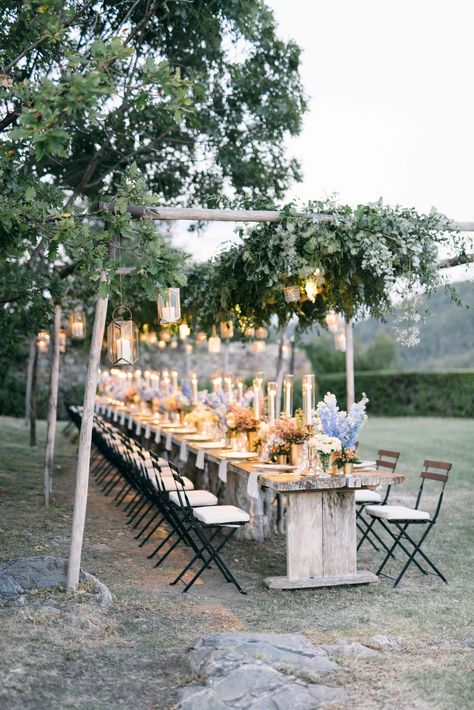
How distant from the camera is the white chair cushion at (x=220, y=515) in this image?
6.00m

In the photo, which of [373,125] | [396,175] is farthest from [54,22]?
[396,175]

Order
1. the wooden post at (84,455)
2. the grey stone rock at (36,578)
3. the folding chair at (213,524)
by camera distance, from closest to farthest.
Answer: the grey stone rock at (36,578) < the wooden post at (84,455) < the folding chair at (213,524)

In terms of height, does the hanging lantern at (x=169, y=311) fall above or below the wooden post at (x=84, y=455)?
above

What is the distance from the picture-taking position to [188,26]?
9.18 metres

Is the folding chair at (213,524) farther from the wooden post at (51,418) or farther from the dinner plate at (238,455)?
the wooden post at (51,418)

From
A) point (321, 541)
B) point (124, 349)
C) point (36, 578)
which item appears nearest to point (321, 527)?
point (321, 541)

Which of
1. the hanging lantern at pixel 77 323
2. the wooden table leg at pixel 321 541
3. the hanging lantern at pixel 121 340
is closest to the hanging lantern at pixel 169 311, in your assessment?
the hanging lantern at pixel 121 340

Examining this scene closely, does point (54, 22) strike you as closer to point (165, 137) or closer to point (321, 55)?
point (165, 137)

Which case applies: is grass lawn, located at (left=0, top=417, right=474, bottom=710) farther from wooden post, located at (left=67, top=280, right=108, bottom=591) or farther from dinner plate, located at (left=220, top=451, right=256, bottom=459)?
dinner plate, located at (left=220, top=451, right=256, bottom=459)

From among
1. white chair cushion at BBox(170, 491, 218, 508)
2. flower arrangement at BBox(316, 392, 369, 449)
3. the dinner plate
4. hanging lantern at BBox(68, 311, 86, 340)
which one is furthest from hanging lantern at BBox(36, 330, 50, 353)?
flower arrangement at BBox(316, 392, 369, 449)

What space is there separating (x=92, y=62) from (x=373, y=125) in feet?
29.3

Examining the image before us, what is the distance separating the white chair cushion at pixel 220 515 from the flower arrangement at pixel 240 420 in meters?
1.63

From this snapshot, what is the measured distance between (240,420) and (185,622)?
3.00m

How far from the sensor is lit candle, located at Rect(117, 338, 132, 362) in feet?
20.3
